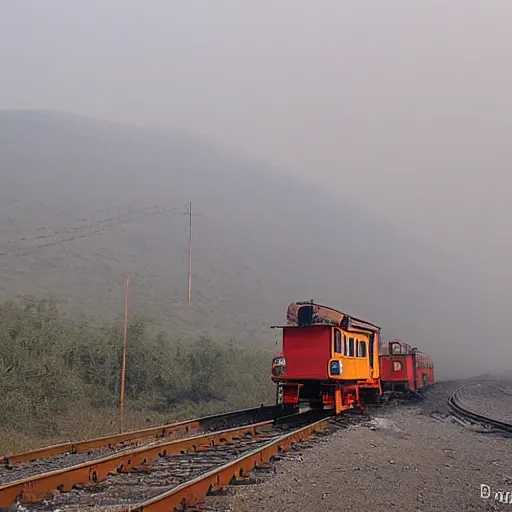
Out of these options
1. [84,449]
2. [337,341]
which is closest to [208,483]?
[84,449]

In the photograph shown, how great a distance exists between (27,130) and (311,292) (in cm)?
8861

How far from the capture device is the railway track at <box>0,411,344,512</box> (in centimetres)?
675

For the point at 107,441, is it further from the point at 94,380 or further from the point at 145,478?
the point at 94,380

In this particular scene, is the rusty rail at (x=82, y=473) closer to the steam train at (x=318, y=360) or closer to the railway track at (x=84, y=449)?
the railway track at (x=84, y=449)

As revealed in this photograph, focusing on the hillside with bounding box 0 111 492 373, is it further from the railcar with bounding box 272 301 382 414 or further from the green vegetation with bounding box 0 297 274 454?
the railcar with bounding box 272 301 382 414

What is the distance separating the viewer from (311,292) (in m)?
72.6

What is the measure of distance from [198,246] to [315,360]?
2188 inches

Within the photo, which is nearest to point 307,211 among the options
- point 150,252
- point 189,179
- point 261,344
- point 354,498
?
point 189,179

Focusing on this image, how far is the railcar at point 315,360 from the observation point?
15.7 meters

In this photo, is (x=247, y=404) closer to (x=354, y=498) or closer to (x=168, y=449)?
(x=168, y=449)

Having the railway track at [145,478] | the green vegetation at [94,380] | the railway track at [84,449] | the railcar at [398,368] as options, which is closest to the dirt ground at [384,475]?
the railway track at [145,478]

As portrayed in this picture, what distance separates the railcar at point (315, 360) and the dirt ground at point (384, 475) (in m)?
2.00

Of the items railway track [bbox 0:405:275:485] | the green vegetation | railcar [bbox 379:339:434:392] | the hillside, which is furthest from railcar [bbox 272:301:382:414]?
the hillside

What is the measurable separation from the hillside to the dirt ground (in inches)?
1014
